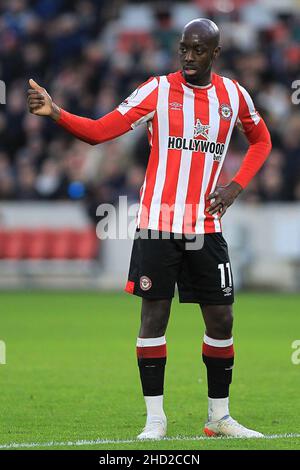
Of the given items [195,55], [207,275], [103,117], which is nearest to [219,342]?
[207,275]

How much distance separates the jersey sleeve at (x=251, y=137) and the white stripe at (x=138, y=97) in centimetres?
57

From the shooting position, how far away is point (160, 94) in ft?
22.1

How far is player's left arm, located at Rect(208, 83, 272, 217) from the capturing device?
682 centimetres

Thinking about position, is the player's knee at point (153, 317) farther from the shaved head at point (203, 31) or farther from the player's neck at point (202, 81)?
the shaved head at point (203, 31)

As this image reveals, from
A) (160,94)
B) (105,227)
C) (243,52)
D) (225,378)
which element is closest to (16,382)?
(225,378)

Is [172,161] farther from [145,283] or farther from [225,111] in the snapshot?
[145,283]

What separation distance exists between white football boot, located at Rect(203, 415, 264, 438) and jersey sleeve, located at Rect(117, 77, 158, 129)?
173cm

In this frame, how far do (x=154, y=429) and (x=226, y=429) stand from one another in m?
0.42

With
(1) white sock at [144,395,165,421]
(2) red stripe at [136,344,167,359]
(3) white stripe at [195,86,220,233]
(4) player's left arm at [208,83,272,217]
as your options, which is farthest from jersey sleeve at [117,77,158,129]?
(1) white sock at [144,395,165,421]

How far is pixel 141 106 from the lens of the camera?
21.9 feet

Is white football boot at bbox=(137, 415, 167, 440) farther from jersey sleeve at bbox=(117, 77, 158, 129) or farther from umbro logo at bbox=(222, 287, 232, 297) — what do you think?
jersey sleeve at bbox=(117, 77, 158, 129)

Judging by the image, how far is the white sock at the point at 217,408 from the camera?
6.83 meters
